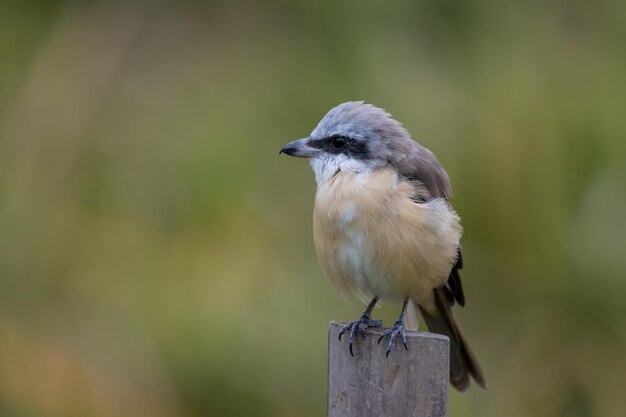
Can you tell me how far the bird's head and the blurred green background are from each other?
173cm

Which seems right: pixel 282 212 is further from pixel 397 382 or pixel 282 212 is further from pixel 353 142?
pixel 397 382

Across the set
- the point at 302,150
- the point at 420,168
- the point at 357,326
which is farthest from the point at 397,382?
the point at 302,150

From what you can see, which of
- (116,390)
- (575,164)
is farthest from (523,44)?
(116,390)

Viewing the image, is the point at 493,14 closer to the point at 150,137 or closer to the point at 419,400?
the point at 150,137

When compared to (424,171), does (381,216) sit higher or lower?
lower

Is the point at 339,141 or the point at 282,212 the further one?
the point at 282,212

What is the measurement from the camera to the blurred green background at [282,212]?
246 inches

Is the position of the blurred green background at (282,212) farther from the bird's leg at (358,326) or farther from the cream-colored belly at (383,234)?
the bird's leg at (358,326)

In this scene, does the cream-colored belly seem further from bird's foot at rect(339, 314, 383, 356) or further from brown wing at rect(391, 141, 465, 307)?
bird's foot at rect(339, 314, 383, 356)

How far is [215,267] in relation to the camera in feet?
21.0

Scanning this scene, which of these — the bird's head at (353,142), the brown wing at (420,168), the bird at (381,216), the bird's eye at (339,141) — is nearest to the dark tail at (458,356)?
the bird at (381,216)

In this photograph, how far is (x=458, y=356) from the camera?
4.91 m

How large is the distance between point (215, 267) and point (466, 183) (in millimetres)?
1786

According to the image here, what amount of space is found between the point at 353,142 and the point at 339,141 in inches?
3.0
